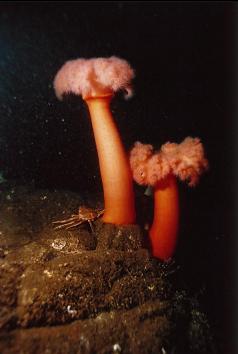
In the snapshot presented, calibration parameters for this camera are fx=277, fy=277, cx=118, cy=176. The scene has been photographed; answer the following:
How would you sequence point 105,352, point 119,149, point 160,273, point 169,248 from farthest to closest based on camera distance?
point 169,248, point 119,149, point 160,273, point 105,352

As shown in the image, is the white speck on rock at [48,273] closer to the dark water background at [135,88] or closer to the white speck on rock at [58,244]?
the white speck on rock at [58,244]

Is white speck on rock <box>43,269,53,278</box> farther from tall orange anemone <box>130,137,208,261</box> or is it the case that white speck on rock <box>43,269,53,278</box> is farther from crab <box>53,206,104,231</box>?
tall orange anemone <box>130,137,208,261</box>

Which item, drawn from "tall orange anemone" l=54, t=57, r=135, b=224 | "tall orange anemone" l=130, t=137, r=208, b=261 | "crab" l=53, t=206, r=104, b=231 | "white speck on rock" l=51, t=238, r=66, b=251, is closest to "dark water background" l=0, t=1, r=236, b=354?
"tall orange anemone" l=130, t=137, r=208, b=261

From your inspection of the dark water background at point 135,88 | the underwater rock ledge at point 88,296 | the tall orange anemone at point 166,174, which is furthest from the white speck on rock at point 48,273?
the dark water background at point 135,88

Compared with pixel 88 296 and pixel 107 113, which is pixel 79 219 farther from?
pixel 107 113

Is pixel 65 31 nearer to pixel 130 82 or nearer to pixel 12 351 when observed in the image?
pixel 130 82

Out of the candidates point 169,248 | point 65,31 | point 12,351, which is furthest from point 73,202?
point 65,31
